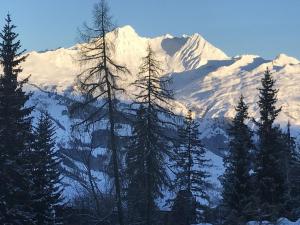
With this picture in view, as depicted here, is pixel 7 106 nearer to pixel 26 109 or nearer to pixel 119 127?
pixel 26 109

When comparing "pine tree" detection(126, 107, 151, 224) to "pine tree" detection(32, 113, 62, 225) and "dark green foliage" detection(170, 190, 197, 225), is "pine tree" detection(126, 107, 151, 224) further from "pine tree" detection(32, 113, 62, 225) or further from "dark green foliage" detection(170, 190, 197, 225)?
"dark green foliage" detection(170, 190, 197, 225)

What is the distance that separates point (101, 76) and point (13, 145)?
19.8ft

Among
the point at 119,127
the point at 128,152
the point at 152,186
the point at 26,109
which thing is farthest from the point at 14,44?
the point at 152,186

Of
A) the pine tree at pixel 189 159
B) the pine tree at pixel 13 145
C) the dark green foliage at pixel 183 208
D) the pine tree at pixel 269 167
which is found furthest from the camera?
the pine tree at pixel 189 159

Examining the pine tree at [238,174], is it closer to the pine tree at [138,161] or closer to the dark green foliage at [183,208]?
the dark green foliage at [183,208]

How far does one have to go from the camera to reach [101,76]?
32531 millimetres

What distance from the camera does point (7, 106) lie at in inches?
1192

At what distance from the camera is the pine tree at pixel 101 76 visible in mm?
32094

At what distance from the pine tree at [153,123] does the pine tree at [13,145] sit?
7244mm

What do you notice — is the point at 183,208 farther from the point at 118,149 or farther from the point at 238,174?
the point at 118,149

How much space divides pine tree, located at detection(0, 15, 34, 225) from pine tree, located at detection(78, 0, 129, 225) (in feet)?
10.9

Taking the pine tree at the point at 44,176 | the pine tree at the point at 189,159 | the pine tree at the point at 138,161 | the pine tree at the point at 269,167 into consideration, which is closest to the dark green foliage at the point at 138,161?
the pine tree at the point at 138,161

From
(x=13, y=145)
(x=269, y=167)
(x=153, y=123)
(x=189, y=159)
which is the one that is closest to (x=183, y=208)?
(x=189, y=159)

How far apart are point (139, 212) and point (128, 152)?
935 cm
